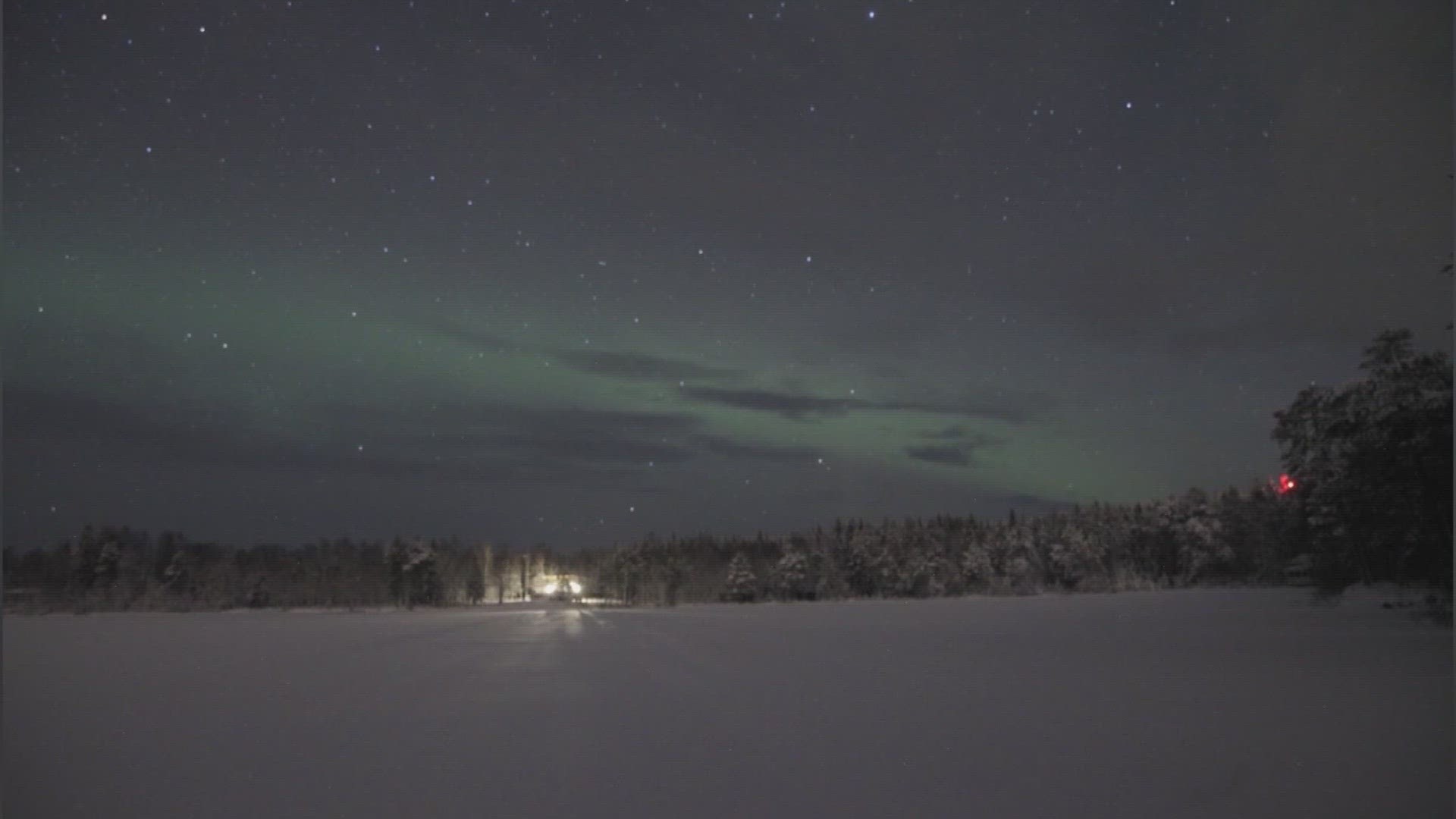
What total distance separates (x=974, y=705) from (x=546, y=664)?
6.94 m

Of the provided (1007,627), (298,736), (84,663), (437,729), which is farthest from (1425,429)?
(84,663)

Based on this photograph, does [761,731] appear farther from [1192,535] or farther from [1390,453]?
[1192,535]

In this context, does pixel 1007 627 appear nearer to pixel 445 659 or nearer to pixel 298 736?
pixel 445 659

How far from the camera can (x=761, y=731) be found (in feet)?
23.7

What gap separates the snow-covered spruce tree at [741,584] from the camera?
7175 cm

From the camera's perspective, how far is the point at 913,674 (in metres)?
10.8

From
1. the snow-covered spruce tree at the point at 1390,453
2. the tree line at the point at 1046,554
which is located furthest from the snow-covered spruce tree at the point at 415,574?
the snow-covered spruce tree at the point at 1390,453

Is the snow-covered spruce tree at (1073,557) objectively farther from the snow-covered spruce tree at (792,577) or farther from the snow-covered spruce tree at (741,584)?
the snow-covered spruce tree at (741,584)

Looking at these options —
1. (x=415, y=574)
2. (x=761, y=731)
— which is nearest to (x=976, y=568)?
(x=415, y=574)

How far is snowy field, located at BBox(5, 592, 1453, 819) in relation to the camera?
531 cm

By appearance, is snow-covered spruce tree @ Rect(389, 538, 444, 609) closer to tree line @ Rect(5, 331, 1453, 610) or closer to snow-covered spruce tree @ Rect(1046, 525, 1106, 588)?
tree line @ Rect(5, 331, 1453, 610)

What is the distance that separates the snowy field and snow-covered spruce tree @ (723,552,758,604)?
57.8m

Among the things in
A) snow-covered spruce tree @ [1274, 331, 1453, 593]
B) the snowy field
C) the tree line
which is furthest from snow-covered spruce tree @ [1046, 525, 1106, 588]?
the snowy field

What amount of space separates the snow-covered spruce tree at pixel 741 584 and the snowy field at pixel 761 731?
5784cm
